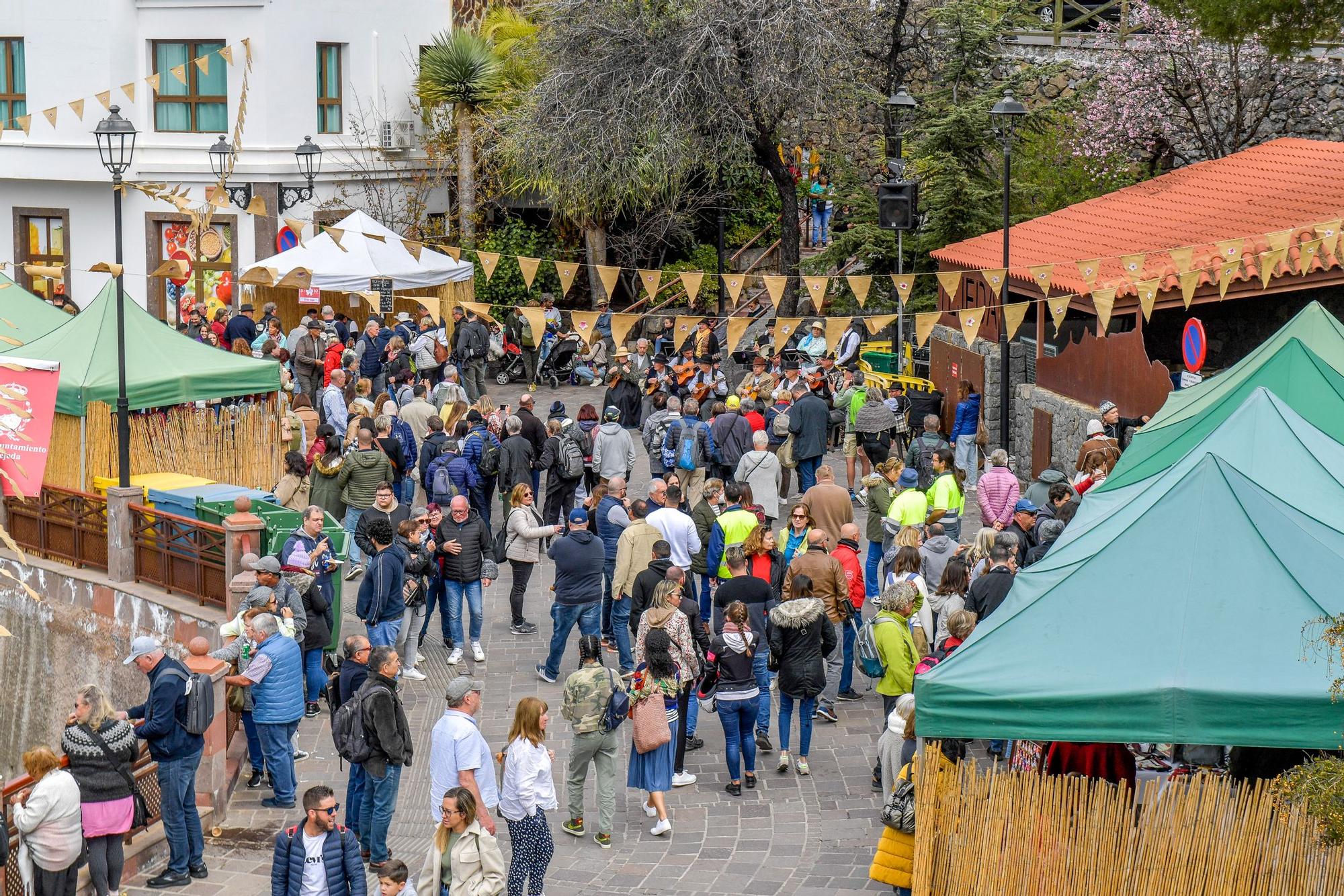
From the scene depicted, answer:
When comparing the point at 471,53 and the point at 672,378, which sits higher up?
the point at 471,53

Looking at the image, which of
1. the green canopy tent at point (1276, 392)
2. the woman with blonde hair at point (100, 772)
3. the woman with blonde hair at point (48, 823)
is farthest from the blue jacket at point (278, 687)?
the green canopy tent at point (1276, 392)

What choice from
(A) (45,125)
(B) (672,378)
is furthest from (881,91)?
(A) (45,125)

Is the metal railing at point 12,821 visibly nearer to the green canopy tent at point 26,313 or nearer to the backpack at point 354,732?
the backpack at point 354,732

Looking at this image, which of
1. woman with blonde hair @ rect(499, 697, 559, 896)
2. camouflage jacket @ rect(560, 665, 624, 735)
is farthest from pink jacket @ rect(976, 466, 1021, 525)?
woman with blonde hair @ rect(499, 697, 559, 896)

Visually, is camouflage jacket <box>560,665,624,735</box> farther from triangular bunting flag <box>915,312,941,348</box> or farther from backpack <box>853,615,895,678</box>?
triangular bunting flag <box>915,312,941,348</box>

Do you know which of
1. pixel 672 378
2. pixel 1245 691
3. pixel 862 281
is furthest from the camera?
pixel 672 378

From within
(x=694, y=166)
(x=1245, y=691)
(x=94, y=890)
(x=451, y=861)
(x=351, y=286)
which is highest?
(x=694, y=166)

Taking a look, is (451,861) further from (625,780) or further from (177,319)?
(177,319)

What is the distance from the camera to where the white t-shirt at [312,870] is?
27.4 feet

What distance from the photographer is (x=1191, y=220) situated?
2044 cm

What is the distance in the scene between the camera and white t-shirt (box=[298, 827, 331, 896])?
8.35m

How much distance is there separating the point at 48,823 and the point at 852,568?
6.08m

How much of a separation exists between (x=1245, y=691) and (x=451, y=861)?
13.7 ft

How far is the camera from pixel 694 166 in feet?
92.8
